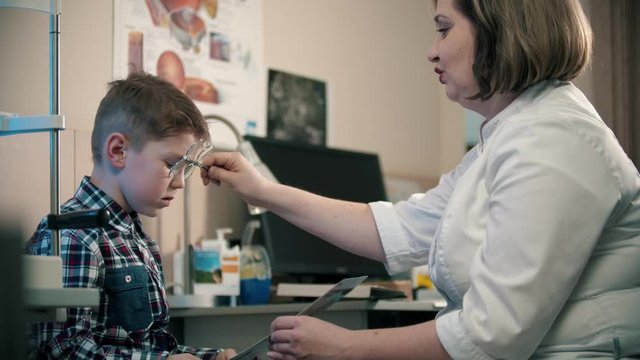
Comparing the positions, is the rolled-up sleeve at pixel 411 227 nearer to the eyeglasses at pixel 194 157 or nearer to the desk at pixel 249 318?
the eyeglasses at pixel 194 157

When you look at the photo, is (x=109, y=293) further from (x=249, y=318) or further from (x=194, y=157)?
(x=249, y=318)

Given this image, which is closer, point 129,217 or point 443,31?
point 443,31

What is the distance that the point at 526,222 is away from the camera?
1.15m

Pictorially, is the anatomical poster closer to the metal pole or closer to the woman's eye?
the metal pole

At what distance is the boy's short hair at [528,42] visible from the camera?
1297mm

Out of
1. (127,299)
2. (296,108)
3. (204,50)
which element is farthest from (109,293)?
(296,108)

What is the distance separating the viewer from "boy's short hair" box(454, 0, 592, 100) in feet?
4.25

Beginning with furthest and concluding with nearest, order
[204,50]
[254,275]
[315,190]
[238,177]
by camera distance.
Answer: [315,190] < [204,50] < [254,275] < [238,177]

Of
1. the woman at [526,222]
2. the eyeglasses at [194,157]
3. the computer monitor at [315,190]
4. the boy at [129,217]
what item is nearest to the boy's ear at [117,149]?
the boy at [129,217]

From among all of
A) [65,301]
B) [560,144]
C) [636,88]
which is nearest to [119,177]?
[65,301]

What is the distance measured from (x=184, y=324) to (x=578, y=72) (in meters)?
1.19

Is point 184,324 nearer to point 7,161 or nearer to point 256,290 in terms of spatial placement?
point 256,290

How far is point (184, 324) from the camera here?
6.85 ft

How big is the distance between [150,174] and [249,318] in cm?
71
